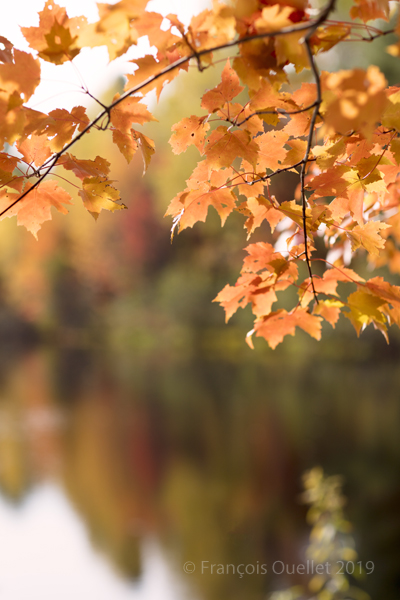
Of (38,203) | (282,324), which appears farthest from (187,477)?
(38,203)

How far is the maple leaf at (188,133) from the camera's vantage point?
0.67m

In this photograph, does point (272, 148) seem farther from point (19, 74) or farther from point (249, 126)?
point (19, 74)

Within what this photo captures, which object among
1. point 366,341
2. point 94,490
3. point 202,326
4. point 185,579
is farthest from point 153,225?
point 185,579

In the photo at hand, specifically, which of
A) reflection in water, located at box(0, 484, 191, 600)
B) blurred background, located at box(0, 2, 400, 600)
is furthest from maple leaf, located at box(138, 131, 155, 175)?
reflection in water, located at box(0, 484, 191, 600)

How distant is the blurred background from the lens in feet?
10.4

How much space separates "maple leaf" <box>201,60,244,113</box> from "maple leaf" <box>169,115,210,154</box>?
0.03 meters

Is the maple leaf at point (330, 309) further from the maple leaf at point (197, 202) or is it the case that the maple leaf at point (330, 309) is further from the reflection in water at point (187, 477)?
the reflection in water at point (187, 477)

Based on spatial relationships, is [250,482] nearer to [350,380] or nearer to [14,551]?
[14,551]

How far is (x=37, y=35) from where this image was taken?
0.56 metres

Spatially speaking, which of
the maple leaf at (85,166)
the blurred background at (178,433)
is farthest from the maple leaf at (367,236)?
the blurred background at (178,433)

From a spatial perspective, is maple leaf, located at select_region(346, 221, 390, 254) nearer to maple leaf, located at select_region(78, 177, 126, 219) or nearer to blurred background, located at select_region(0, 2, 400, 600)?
maple leaf, located at select_region(78, 177, 126, 219)

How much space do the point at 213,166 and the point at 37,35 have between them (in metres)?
0.25

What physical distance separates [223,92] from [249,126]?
0.17ft

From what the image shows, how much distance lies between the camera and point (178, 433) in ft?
16.9
